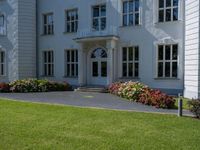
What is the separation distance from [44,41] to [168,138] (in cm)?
2149

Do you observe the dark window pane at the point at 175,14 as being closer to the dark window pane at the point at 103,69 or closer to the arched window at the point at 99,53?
the arched window at the point at 99,53

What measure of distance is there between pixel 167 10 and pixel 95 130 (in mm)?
14059

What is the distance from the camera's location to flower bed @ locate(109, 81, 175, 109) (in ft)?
45.7

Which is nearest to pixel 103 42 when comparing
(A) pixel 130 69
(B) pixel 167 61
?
(A) pixel 130 69

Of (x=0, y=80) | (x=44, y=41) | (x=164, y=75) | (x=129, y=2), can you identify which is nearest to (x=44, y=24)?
(x=44, y=41)

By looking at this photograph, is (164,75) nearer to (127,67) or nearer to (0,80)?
(127,67)

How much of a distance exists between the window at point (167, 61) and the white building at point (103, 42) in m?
0.06

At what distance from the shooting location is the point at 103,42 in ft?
78.0

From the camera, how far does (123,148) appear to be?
7277mm

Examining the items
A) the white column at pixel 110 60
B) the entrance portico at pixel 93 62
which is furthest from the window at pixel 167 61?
the entrance portico at pixel 93 62

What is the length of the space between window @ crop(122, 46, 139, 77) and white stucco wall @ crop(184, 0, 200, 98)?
4.22m

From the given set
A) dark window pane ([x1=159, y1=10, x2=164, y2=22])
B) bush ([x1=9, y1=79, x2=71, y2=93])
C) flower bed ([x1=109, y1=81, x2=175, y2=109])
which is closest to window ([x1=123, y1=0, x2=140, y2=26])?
dark window pane ([x1=159, y1=10, x2=164, y2=22])

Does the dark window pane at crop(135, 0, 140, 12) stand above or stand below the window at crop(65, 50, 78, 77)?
above

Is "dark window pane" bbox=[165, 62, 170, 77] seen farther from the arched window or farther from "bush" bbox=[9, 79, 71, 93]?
"bush" bbox=[9, 79, 71, 93]
